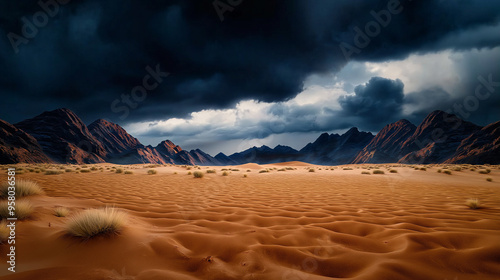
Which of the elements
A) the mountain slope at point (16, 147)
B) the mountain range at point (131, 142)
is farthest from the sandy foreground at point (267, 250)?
the mountain slope at point (16, 147)

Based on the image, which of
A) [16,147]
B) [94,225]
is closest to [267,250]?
[94,225]

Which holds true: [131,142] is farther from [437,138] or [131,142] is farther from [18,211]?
[437,138]

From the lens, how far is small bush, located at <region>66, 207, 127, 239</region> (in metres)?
2.51

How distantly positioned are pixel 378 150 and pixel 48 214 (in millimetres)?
188689

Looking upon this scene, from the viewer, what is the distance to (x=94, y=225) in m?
2.55

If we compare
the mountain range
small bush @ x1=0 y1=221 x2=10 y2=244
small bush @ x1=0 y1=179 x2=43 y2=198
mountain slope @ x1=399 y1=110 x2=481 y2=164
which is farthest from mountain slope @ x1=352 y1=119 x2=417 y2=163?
small bush @ x1=0 y1=221 x2=10 y2=244

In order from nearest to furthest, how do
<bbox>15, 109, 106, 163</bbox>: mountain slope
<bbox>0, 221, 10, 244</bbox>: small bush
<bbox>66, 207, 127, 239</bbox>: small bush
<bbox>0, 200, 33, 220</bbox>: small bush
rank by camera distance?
<bbox>0, 221, 10, 244</bbox>: small bush < <bbox>66, 207, 127, 239</bbox>: small bush < <bbox>0, 200, 33, 220</bbox>: small bush < <bbox>15, 109, 106, 163</bbox>: mountain slope

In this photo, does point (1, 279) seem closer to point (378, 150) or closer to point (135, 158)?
point (135, 158)

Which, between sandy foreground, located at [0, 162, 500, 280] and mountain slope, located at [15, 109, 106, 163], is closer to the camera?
sandy foreground, located at [0, 162, 500, 280]

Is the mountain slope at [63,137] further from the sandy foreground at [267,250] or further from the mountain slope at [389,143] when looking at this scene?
the mountain slope at [389,143]

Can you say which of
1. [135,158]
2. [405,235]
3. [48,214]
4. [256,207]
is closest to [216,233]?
[256,207]

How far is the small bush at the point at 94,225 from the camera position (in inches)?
98.9

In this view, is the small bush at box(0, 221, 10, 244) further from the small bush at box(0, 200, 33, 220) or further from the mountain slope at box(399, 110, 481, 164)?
the mountain slope at box(399, 110, 481, 164)

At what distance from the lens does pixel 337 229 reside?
10.7ft
